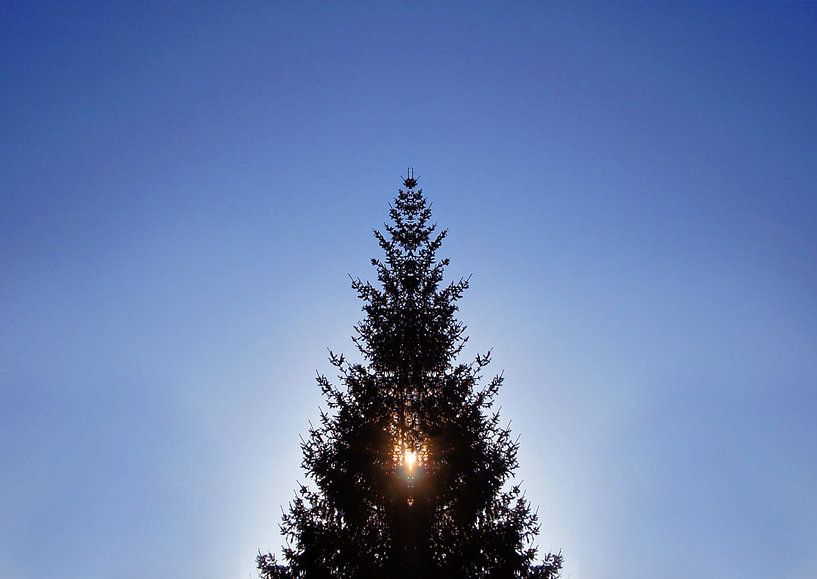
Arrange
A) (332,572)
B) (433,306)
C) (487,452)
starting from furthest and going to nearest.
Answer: (433,306), (487,452), (332,572)

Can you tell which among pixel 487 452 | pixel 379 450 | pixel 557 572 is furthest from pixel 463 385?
pixel 557 572

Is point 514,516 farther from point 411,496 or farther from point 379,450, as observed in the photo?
point 379,450

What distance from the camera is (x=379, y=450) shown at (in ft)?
46.5

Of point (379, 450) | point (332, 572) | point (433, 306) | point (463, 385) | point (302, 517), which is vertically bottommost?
point (332, 572)

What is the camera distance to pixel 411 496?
45.5 ft

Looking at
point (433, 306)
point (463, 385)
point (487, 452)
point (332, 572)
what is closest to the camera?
point (332, 572)

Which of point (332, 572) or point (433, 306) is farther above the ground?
point (433, 306)

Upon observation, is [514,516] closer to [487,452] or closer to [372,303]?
[487,452]

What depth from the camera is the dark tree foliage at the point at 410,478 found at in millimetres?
13078

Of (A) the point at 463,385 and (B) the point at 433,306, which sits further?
(B) the point at 433,306

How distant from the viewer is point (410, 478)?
14.1 meters

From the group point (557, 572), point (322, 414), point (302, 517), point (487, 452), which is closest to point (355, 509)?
point (302, 517)

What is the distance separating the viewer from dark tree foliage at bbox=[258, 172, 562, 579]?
515 inches

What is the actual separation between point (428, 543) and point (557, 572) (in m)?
3.31
